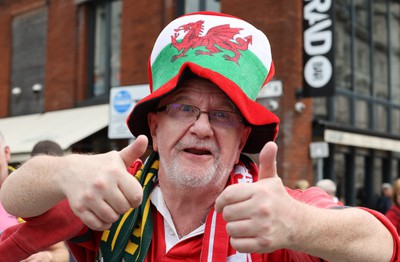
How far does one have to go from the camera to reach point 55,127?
10.7 meters

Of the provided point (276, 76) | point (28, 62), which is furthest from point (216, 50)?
point (28, 62)

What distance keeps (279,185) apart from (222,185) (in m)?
0.54

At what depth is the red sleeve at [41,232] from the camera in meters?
1.60

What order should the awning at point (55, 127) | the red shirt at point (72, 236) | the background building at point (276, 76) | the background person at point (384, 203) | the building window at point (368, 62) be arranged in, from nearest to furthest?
the red shirt at point (72, 236) → the background building at point (276, 76) → the background person at point (384, 203) → the awning at point (55, 127) → the building window at point (368, 62)

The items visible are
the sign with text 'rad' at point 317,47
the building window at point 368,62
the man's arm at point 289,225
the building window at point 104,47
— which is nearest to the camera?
the man's arm at point 289,225

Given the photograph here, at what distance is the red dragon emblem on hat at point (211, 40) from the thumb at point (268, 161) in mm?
510

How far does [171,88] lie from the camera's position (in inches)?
66.7

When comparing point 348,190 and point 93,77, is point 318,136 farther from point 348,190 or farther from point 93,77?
point 93,77

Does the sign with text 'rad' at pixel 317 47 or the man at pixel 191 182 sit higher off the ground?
the sign with text 'rad' at pixel 317 47

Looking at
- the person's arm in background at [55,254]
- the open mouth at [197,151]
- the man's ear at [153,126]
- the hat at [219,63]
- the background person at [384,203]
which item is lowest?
the background person at [384,203]

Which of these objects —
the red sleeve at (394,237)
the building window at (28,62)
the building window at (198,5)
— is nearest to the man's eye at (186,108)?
the red sleeve at (394,237)

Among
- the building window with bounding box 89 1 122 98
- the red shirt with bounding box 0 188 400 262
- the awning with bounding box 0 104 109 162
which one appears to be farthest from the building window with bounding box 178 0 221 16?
the red shirt with bounding box 0 188 400 262

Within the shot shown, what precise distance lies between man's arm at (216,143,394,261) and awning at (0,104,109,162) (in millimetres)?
8206

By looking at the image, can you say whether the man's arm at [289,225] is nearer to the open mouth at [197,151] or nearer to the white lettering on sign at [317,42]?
the open mouth at [197,151]
